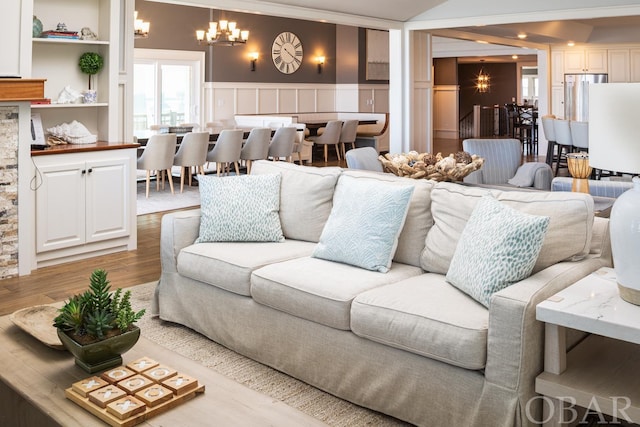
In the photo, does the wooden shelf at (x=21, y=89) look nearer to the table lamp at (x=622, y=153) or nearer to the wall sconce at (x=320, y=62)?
the table lamp at (x=622, y=153)

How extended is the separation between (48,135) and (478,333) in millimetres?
4225

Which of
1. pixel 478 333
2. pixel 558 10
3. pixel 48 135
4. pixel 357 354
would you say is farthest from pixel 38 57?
pixel 558 10

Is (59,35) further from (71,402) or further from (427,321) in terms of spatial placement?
(427,321)

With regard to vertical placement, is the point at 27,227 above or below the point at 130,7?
below

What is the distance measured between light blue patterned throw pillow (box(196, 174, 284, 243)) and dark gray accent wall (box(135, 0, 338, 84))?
807 centimetres

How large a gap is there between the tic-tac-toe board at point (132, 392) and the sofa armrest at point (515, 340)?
3.32 ft

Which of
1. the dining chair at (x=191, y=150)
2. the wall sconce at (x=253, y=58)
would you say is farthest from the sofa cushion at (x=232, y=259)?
the wall sconce at (x=253, y=58)

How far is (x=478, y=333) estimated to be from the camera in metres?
2.35

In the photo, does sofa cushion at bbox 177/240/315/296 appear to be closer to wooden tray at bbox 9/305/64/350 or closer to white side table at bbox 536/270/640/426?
wooden tray at bbox 9/305/64/350

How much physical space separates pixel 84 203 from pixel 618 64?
38.6 ft

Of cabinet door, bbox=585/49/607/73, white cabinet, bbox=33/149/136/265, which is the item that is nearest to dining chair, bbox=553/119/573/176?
cabinet door, bbox=585/49/607/73

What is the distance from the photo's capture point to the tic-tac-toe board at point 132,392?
1894mm

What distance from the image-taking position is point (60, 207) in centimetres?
498

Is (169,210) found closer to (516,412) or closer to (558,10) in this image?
(558,10)
